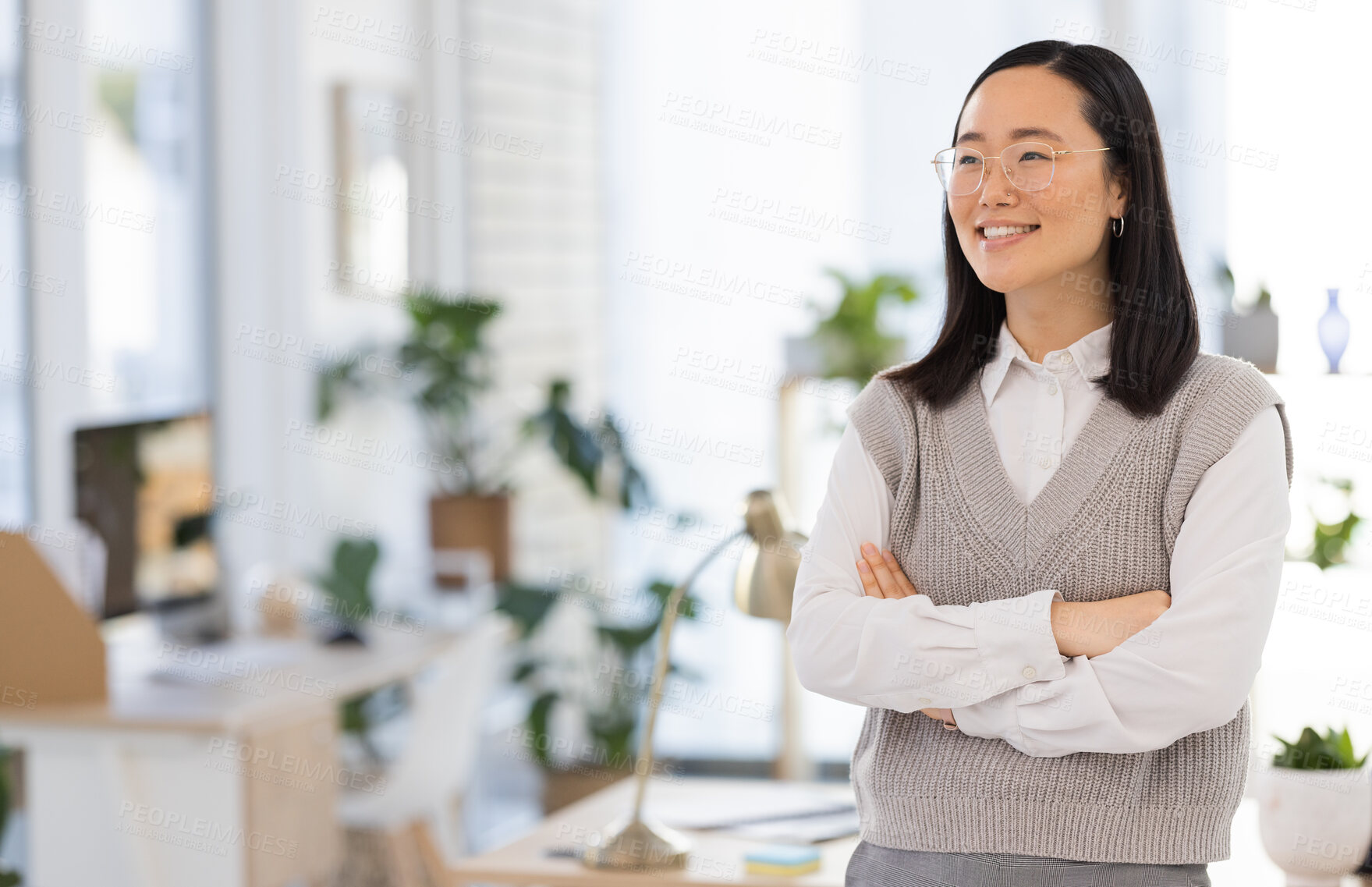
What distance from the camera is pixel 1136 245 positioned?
1631 mm

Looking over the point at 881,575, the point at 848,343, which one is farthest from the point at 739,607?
the point at 848,343

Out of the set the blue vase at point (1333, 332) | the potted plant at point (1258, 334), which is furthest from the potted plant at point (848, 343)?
the blue vase at point (1333, 332)

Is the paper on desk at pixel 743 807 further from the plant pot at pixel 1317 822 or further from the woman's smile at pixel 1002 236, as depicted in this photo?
the woman's smile at pixel 1002 236

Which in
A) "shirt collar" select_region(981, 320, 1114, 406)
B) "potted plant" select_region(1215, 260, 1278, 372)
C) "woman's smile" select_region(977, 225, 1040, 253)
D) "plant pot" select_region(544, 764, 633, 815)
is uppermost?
"woman's smile" select_region(977, 225, 1040, 253)

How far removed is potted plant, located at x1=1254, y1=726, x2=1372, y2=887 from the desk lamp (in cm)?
72

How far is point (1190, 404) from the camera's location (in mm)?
1576

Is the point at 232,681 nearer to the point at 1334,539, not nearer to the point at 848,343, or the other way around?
the point at 848,343

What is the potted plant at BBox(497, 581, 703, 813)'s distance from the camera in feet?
14.0

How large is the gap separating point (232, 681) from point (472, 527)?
134cm

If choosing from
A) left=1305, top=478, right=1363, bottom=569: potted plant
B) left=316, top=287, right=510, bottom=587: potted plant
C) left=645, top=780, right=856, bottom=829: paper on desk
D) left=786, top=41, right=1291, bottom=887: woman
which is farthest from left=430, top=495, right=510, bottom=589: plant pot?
left=786, top=41, right=1291, bottom=887: woman

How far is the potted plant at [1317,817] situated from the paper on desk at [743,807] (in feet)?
2.53

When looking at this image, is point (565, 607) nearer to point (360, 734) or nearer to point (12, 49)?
point (360, 734)

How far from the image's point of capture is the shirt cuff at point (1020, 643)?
5.00ft

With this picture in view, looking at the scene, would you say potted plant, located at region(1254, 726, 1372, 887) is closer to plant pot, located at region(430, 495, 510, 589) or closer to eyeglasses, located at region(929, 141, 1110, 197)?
eyeglasses, located at region(929, 141, 1110, 197)
